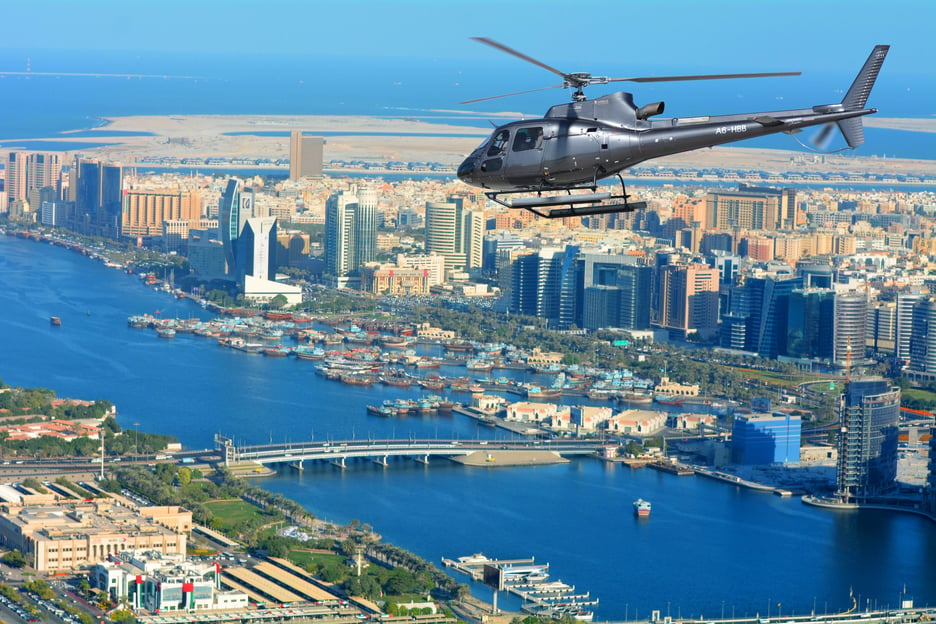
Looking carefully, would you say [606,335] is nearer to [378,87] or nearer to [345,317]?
[345,317]

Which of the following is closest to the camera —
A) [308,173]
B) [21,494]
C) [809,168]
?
[21,494]

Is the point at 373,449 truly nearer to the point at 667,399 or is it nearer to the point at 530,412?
the point at 530,412

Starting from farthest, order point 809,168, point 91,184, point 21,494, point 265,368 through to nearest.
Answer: point 809,168, point 91,184, point 265,368, point 21,494

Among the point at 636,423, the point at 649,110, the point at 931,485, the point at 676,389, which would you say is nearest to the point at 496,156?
the point at 649,110

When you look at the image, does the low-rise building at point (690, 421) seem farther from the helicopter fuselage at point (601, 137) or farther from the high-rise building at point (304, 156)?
the high-rise building at point (304, 156)

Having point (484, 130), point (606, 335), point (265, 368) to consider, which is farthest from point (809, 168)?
point (265, 368)

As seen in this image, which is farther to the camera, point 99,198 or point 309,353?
point 99,198

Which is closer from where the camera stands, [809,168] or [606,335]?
[606,335]
